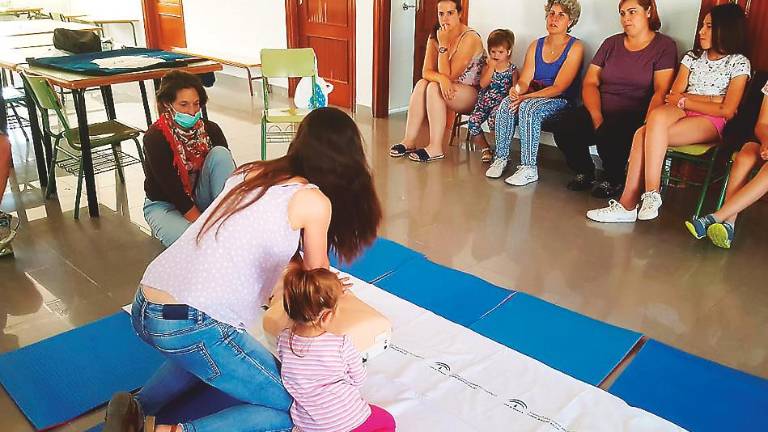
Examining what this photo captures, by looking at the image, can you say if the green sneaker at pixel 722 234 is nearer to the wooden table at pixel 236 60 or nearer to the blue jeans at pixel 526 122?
the blue jeans at pixel 526 122

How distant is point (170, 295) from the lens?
1630 millimetres

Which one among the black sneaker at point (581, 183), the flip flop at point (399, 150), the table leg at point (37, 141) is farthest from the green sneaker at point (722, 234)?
the table leg at point (37, 141)

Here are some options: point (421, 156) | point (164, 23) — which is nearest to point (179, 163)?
point (421, 156)

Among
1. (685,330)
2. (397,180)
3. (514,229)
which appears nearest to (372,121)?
(397,180)

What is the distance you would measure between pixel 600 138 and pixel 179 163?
248 cm

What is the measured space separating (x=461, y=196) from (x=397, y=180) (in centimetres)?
48

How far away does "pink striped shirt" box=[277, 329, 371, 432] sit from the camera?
1.71 metres

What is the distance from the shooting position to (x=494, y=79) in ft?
15.2

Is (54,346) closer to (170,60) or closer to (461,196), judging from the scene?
(170,60)

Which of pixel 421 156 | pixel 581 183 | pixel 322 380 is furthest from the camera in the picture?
pixel 421 156

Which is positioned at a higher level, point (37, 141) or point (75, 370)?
point (37, 141)

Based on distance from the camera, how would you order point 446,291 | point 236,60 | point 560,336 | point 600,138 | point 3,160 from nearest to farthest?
1. point 560,336
2. point 446,291
3. point 3,160
4. point 600,138
5. point 236,60

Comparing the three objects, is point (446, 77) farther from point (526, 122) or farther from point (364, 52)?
point (364, 52)

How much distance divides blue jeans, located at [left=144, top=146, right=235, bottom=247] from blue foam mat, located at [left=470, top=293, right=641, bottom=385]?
4.20 ft
